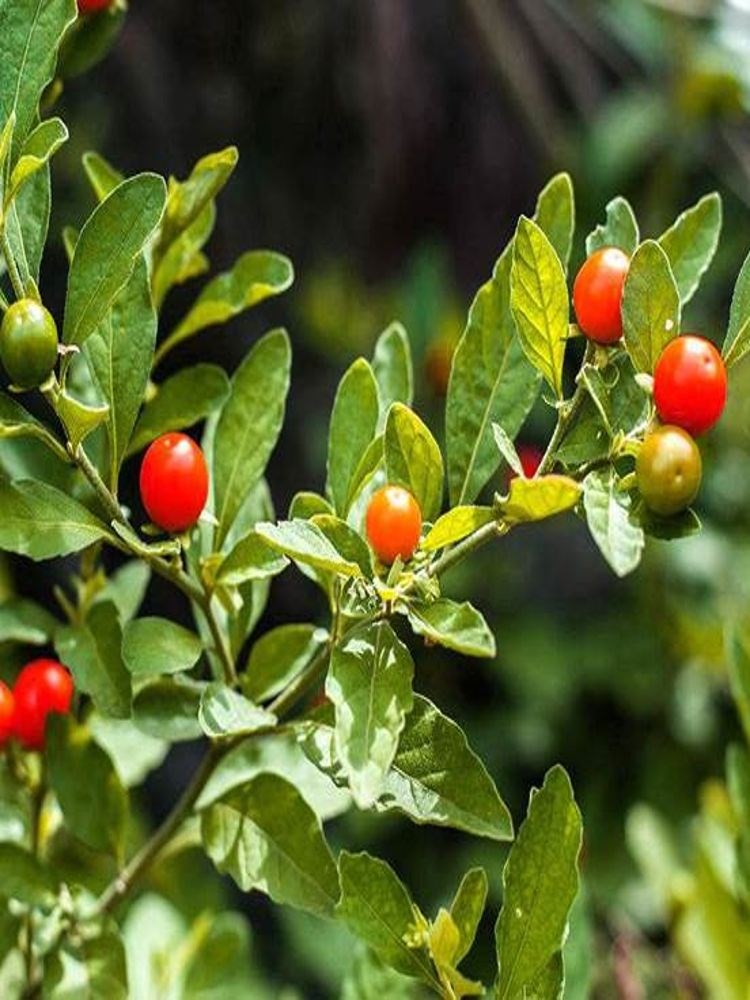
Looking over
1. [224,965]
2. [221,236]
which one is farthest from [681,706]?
[224,965]

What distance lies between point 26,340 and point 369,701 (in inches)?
7.8

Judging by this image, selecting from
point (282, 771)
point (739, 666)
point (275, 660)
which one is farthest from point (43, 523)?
point (739, 666)

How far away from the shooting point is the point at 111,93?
2141mm

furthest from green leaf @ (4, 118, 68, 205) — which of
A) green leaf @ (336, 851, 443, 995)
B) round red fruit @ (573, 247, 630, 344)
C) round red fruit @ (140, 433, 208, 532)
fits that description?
green leaf @ (336, 851, 443, 995)

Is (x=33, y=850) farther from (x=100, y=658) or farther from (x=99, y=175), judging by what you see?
(x=99, y=175)

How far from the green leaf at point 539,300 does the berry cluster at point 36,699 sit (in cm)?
32

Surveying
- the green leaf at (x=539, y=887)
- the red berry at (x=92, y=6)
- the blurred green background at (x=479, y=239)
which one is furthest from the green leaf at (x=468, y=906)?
the blurred green background at (x=479, y=239)

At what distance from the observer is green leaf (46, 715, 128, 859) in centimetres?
82

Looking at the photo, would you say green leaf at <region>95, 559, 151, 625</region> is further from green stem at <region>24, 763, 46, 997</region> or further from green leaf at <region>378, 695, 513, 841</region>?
green leaf at <region>378, 695, 513, 841</region>

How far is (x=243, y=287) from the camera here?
818 millimetres

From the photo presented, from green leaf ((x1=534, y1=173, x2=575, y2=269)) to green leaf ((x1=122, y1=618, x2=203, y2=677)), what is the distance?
0.25 meters

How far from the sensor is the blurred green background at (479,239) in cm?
201

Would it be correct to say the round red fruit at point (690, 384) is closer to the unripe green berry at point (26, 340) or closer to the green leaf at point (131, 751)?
the unripe green berry at point (26, 340)

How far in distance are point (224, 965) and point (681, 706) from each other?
3.76 ft
